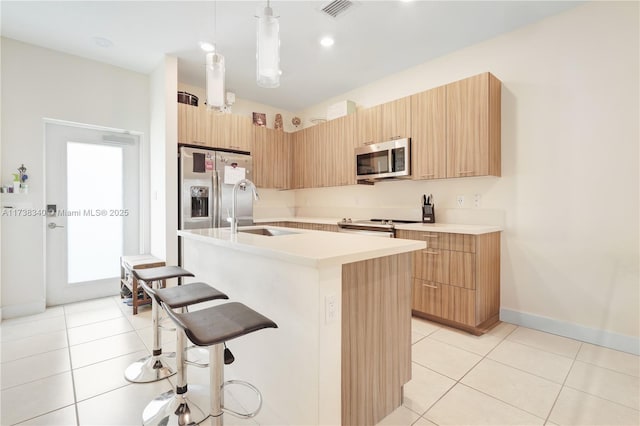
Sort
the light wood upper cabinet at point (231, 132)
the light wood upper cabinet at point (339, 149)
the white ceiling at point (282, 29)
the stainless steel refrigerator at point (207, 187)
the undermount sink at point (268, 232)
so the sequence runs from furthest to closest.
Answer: the light wood upper cabinet at point (339, 149) → the light wood upper cabinet at point (231, 132) → the stainless steel refrigerator at point (207, 187) → the white ceiling at point (282, 29) → the undermount sink at point (268, 232)

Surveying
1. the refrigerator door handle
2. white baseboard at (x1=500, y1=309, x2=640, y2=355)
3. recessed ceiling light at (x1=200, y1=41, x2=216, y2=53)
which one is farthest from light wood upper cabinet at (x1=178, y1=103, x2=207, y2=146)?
white baseboard at (x1=500, y1=309, x2=640, y2=355)

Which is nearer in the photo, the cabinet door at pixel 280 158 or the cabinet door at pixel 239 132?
the cabinet door at pixel 239 132

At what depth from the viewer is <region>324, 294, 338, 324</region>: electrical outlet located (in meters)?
1.24

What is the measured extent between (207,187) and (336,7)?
240 cm

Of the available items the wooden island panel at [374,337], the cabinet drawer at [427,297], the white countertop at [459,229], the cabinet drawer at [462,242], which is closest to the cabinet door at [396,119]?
the white countertop at [459,229]

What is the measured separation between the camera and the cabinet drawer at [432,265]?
8.95 ft

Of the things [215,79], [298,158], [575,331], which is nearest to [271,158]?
[298,158]

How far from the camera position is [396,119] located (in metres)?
3.45

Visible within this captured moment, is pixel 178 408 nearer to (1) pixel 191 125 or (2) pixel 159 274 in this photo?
(2) pixel 159 274

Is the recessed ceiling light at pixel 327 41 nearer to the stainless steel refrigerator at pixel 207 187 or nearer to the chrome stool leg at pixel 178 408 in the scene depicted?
the stainless steel refrigerator at pixel 207 187

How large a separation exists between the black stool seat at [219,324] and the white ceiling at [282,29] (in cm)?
250

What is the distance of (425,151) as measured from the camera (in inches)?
125

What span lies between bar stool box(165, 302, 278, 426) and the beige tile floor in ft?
1.49

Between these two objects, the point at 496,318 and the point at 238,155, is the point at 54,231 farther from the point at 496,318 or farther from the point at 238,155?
the point at 496,318
